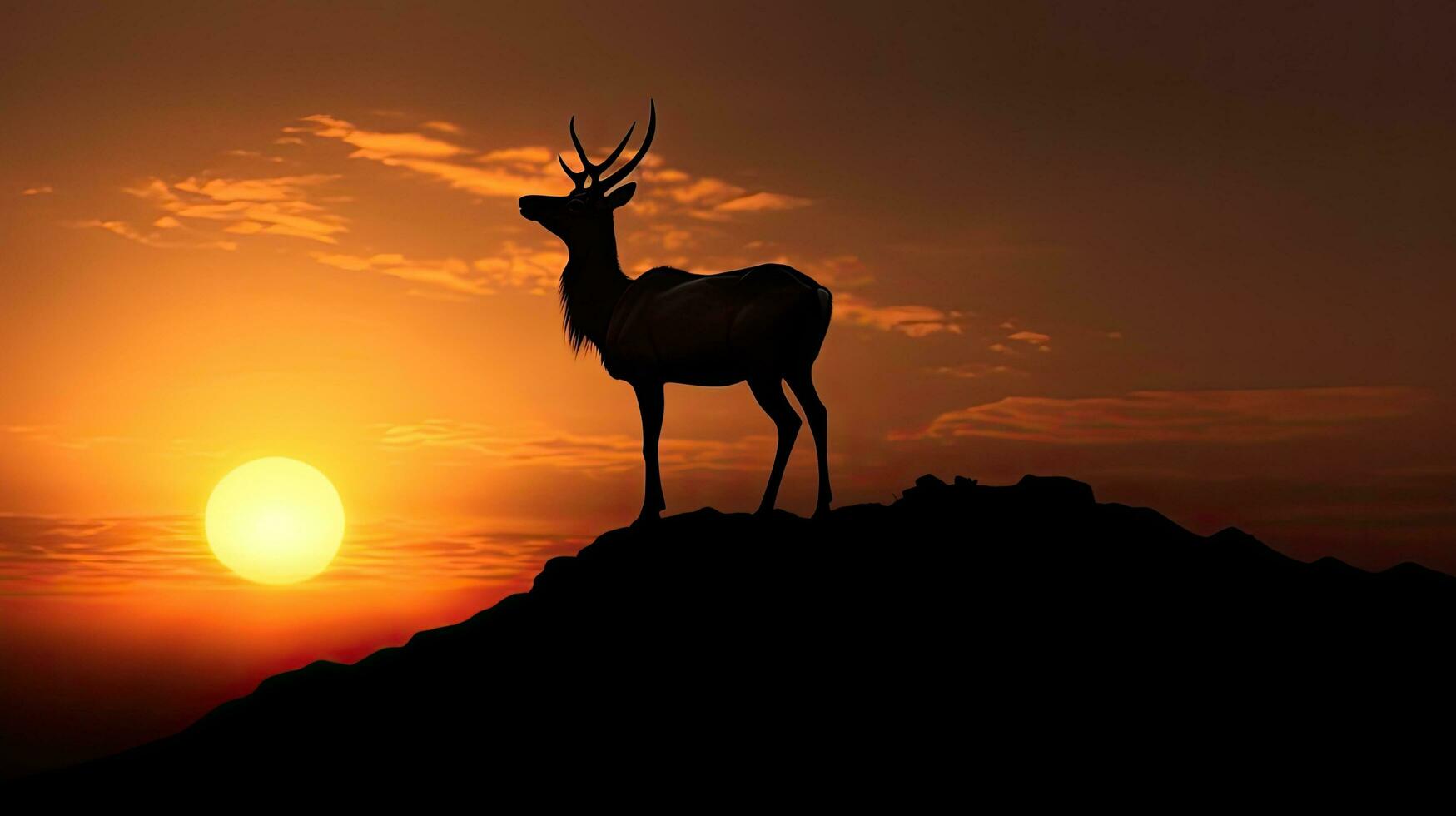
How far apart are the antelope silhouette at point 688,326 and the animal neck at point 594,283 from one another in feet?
0.04

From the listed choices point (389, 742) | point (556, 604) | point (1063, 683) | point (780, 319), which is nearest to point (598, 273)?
point (780, 319)

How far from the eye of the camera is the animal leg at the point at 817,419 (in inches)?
684

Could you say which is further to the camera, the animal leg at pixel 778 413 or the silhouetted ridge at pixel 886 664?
the animal leg at pixel 778 413

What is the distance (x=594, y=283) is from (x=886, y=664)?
686 centimetres

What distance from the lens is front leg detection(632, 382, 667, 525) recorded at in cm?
1795

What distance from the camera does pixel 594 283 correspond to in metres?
19.0

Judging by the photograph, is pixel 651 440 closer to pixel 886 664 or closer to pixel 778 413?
pixel 778 413

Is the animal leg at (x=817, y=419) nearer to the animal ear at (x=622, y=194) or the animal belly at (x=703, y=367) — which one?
the animal belly at (x=703, y=367)

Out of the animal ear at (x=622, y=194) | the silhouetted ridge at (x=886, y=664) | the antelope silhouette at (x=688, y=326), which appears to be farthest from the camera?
the animal ear at (x=622, y=194)

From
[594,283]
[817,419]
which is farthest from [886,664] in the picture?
[594,283]

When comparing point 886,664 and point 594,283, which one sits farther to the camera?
point 594,283

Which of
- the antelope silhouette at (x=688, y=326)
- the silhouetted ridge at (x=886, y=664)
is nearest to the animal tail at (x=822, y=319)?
the antelope silhouette at (x=688, y=326)

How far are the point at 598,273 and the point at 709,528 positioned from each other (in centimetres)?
398

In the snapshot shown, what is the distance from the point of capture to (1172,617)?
16.6 m
